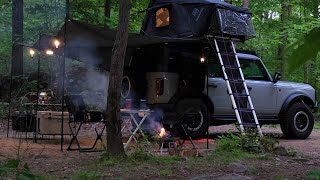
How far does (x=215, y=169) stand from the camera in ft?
18.5

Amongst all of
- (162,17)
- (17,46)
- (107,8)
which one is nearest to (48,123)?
(162,17)

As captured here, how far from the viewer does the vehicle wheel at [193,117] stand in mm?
8797

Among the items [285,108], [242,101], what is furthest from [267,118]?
[242,101]

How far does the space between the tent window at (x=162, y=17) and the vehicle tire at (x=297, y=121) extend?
11.3 feet

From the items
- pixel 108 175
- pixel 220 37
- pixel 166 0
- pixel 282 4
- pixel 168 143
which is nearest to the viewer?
pixel 108 175

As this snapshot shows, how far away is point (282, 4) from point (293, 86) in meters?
8.99

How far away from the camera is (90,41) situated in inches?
308

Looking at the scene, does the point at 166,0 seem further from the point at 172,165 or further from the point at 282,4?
the point at 282,4

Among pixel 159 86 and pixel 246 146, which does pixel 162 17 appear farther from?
pixel 246 146

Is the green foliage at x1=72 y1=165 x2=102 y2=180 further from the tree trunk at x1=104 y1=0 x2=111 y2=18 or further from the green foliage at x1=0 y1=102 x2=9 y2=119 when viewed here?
the tree trunk at x1=104 y1=0 x2=111 y2=18

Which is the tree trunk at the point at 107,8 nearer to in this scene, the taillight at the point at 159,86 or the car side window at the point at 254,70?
the car side window at the point at 254,70

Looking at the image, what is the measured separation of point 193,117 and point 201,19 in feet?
6.66

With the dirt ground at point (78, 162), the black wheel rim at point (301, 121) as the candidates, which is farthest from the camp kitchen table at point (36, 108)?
the black wheel rim at point (301, 121)

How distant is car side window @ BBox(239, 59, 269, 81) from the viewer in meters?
9.92
